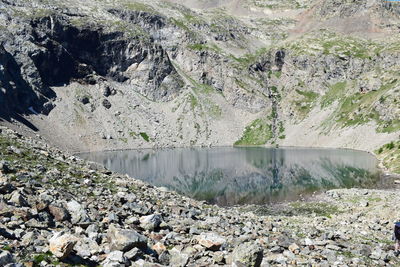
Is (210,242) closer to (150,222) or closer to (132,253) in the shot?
(150,222)

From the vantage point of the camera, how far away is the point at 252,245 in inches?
548

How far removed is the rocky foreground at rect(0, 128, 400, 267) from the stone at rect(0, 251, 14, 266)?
0.11ft

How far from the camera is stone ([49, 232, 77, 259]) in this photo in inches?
400

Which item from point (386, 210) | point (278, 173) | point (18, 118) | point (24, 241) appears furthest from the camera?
point (18, 118)

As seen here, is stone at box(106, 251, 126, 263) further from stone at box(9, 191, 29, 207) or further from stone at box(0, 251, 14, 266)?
stone at box(9, 191, 29, 207)

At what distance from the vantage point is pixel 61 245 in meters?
10.3

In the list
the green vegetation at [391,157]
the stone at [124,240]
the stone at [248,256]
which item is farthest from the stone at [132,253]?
the green vegetation at [391,157]

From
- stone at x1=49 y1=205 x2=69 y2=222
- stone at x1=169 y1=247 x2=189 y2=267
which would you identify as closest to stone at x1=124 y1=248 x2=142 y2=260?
stone at x1=169 y1=247 x2=189 y2=267

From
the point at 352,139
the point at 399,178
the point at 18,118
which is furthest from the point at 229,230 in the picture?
the point at 352,139

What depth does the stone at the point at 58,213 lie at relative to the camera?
13641 millimetres

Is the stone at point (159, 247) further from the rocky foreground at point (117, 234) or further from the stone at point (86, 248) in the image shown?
the stone at point (86, 248)

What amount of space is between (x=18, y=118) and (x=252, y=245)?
17260 centimetres

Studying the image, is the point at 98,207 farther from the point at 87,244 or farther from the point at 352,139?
the point at 352,139

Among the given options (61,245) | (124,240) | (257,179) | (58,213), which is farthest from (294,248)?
(257,179)
